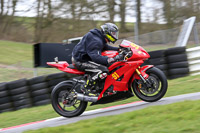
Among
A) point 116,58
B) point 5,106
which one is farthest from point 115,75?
point 5,106

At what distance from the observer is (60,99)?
5.61 m

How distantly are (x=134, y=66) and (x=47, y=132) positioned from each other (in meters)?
2.04

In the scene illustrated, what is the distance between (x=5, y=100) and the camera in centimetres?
769

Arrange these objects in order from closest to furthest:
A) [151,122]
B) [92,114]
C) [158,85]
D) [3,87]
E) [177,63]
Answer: [151,122]
[158,85]
[92,114]
[3,87]
[177,63]

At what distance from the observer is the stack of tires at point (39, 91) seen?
25.3 ft

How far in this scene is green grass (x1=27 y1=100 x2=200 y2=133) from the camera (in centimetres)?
358

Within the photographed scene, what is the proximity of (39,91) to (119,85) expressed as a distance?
120 inches

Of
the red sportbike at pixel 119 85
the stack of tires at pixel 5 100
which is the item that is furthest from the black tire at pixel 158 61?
the stack of tires at pixel 5 100

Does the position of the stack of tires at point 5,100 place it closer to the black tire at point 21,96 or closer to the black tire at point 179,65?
the black tire at point 21,96

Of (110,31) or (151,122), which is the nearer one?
(151,122)

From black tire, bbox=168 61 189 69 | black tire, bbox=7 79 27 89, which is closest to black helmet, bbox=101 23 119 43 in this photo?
black tire, bbox=7 79 27 89

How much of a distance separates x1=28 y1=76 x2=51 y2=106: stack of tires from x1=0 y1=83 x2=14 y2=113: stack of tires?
2.08 feet

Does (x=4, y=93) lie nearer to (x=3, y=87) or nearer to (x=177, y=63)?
(x=3, y=87)

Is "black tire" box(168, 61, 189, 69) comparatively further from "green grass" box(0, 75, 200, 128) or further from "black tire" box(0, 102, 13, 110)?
"black tire" box(0, 102, 13, 110)
